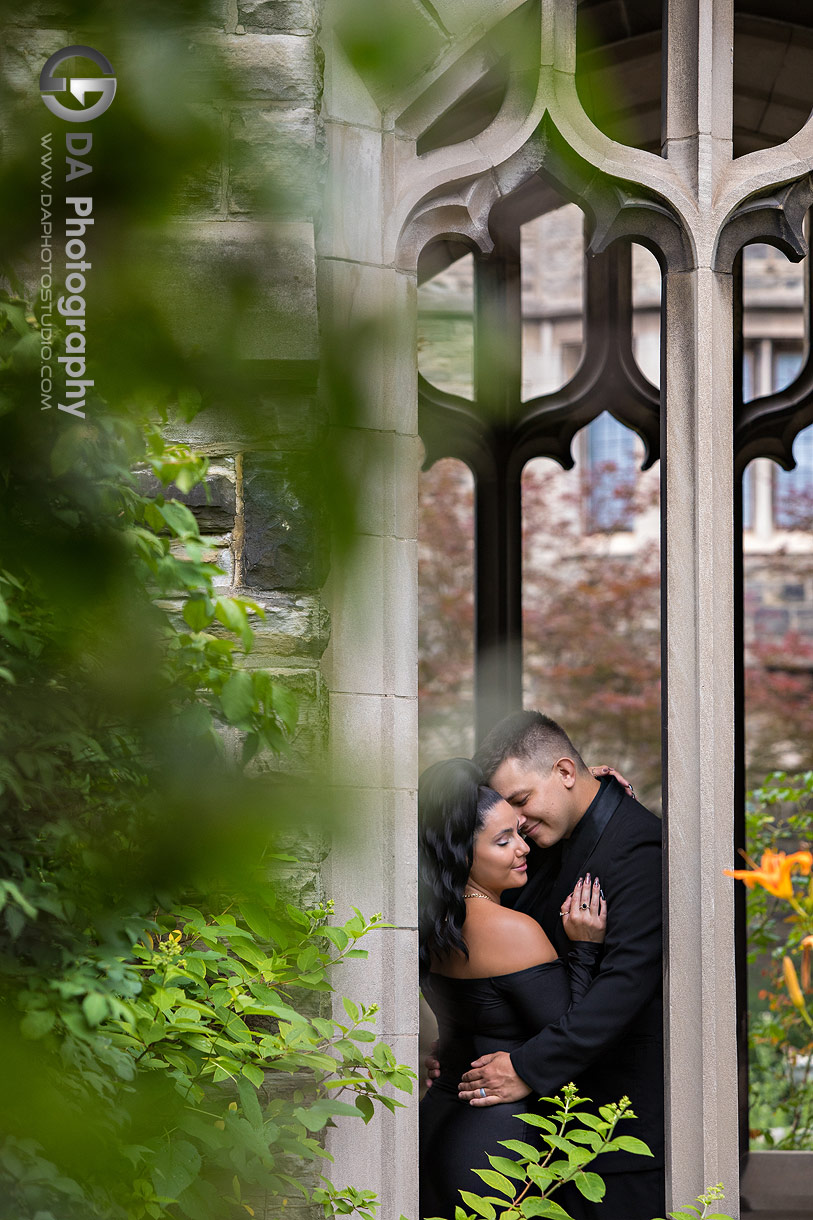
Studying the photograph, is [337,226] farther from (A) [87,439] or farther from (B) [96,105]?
(B) [96,105]

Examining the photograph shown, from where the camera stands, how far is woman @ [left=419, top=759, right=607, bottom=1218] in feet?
8.07

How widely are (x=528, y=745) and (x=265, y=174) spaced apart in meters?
2.29

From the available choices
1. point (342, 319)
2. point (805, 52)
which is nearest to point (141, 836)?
point (342, 319)

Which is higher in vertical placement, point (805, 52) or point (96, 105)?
point (805, 52)

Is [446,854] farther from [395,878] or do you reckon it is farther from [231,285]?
[231,285]

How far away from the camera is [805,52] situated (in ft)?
12.7

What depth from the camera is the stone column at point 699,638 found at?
214 centimetres

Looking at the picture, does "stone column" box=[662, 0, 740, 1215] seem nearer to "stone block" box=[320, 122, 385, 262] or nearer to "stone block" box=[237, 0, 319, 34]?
"stone block" box=[320, 122, 385, 262]

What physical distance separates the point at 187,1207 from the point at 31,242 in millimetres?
1184

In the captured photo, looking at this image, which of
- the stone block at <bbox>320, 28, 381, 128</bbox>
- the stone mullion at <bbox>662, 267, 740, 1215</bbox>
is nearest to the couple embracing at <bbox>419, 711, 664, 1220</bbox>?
the stone mullion at <bbox>662, 267, 740, 1215</bbox>

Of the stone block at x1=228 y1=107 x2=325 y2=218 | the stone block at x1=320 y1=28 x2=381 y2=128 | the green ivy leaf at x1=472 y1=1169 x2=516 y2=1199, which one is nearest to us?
the stone block at x1=228 y1=107 x2=325 y2=218

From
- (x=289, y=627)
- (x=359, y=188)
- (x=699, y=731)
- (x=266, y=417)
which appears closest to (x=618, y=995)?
(x=699, y=731)

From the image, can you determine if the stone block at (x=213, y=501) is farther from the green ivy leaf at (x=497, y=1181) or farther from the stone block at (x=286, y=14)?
the green ivy leaf at (x=497, y=1181)

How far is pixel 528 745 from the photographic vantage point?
106 inches
